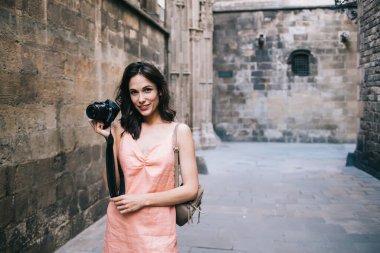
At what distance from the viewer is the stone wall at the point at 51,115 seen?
3.23m

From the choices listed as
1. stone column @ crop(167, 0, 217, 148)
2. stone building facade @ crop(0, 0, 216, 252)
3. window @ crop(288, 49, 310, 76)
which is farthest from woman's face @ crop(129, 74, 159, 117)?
window @ crop(288, 49, 310, 76)

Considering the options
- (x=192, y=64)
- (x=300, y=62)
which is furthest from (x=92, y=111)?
(x=300, y=62)

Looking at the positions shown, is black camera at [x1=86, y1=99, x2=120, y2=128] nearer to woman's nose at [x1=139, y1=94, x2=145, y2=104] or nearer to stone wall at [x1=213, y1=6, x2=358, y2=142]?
woman's nose at [x1=139, y1=94, x2=145, y2=104]

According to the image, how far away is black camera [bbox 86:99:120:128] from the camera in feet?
6.14

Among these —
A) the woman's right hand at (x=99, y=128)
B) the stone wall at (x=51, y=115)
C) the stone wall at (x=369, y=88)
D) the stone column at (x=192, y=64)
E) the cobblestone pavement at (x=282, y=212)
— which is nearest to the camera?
the woman's right hand at (x=99, y=128)

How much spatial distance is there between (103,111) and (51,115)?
2259 millimetres

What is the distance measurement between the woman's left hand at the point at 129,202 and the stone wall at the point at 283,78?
14426 millimetres

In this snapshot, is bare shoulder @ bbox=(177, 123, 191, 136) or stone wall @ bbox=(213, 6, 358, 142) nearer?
bare shoulder @ bbox=(177, 123, 191, 136)

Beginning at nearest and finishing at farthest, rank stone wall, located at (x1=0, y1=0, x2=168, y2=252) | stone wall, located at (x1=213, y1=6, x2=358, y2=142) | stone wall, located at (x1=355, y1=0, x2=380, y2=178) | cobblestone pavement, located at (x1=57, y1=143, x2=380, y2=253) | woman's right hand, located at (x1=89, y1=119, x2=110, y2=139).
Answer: woman's right hand, located at (x1=89, y1=119, x2=110, y2=139)
stone wall, located at (x1=0, y1=0, x2=168, y2=252)
cobblestone pavement, located at (x1=57, y1=143, x2=380, y2=253)
stone wall, located at (x1=355, y1=0, x2=380, y2=178)
stone wall, located at (x1=213, y1=6, x2=358, y2=142)

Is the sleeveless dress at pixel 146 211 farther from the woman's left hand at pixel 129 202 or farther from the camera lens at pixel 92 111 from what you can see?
the camera lens at pixel 92 111

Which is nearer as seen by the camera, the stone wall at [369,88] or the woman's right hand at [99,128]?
the woman's right hand at [99,128]

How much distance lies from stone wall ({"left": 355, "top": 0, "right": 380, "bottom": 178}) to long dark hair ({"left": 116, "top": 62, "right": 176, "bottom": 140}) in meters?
7.37

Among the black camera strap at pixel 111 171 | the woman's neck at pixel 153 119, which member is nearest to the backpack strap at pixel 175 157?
the woman's neck at pixel 153 119

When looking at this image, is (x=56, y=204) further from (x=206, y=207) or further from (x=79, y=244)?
(x=206, y=207)
